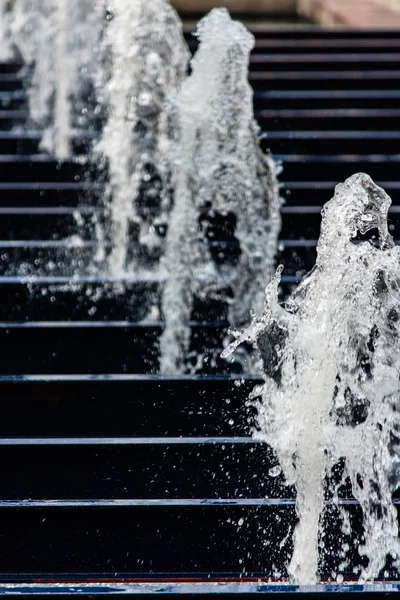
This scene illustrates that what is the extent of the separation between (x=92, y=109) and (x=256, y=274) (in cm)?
298

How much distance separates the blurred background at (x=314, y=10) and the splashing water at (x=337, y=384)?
6.70 metres

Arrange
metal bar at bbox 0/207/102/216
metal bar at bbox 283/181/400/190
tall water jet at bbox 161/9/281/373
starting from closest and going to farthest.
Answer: tall water jet at bbox 161/9/281/373 → metal bar at bbox 0/207/102/216 → metal bar at bbox 283/181/400/190

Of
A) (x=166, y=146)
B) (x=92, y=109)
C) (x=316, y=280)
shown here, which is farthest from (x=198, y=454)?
A: (x=92, y=109)

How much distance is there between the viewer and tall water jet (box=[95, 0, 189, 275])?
7629 mm


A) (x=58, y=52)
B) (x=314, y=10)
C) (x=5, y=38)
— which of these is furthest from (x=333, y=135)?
(x=314, y=10)

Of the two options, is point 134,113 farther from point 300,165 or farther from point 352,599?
point 352,599

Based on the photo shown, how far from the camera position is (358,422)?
14.6 ft

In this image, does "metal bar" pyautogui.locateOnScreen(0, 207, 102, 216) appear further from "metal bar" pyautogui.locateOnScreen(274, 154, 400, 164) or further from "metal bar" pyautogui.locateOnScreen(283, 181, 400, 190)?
"metal bar" pyautogui.locateOnScreen(274, 154, 400, 164)

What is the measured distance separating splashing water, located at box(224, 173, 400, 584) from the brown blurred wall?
36.2ft

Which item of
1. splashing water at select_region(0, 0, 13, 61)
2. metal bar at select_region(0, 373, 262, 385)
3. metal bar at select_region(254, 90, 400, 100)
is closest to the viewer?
metal bar at select_region(0, 373, 262, 385)

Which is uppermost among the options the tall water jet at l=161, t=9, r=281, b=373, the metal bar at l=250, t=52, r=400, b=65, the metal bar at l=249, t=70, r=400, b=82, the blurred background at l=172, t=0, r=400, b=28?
the blurred background at l=172, t=0, r=400, b=28

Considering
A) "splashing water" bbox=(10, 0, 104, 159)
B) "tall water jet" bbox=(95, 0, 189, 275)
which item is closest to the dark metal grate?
"tall water jet" bbox=(95, 0, 189, 275)

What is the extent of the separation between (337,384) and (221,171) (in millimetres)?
2396

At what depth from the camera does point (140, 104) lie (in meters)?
7.96
